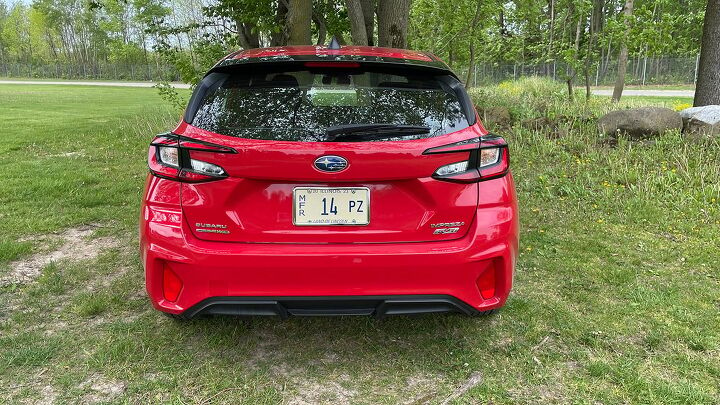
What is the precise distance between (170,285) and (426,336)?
56.6 inches

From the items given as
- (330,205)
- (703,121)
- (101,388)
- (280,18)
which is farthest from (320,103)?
(280,18)

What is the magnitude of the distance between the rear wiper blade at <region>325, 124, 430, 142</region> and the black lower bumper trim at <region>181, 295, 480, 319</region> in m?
0.72

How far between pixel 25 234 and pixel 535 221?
4.68 meters

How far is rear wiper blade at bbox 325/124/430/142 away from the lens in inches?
91.2

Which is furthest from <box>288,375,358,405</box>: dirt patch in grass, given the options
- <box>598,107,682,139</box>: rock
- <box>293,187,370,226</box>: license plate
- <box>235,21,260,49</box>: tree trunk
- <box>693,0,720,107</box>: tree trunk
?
<box>235,21,260,49</box>: tree trunk

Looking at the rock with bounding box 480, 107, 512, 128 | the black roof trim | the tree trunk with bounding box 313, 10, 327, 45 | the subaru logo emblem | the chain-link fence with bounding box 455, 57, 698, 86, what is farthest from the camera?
the chain-link fence with bounding box 455, 57, 698, 86

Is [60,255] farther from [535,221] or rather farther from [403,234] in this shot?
[535,221]

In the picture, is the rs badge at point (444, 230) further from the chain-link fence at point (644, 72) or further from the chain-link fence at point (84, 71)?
the chain-link fence at point (84, 71)

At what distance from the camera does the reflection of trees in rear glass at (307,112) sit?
2363 millimetres

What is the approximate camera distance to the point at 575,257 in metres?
4.16

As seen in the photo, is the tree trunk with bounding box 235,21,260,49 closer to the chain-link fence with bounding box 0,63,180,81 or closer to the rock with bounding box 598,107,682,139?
the rock with bounding box 598,107,682,139

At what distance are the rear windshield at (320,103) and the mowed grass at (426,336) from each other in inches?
47.4

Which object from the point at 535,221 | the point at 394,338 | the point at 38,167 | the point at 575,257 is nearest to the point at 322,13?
the point at 38,167

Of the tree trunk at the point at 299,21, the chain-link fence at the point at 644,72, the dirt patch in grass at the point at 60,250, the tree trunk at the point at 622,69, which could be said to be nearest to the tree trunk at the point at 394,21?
the tree trunk at the point at 299,21
